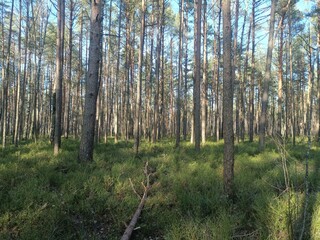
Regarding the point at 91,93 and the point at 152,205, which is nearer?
the point at 152,205

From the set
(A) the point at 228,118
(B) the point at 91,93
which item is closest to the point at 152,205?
(A) the point at 228,118

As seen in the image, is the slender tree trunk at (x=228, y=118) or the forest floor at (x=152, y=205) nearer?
the forest floor at (x=152, y=205)

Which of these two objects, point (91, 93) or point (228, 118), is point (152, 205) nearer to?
point (228, 118)

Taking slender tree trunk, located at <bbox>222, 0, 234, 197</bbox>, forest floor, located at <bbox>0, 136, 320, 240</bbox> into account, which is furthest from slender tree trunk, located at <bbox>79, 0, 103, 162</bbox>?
slender tree trunk, located at <bbox>222, 0, 234, 197</bbox>

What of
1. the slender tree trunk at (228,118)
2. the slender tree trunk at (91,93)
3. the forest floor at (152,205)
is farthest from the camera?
the slender tree trunk at (91,93)

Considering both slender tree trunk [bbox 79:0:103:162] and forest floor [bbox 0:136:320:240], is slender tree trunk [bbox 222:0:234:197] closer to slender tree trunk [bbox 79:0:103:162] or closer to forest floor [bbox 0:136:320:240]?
forest floor [bbox 0:136:320:240]

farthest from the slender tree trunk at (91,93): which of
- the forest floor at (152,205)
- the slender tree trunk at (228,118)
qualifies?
the slender tree trunk at (228,118)

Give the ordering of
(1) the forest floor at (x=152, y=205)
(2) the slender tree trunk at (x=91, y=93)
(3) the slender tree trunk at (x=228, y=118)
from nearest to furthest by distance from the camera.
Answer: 1. (1) the forest floor at (x=152, y=205)
2. (3) the slender tree trunk at (x=228, y=118)
3. (2) the slender tree trunk at (x=91, y=93)

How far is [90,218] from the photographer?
4.48 metres

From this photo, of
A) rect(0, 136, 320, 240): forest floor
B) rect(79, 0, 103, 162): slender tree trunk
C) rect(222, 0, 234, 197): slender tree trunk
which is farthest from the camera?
rect(79, 0, 103, 162): slender tree trunk

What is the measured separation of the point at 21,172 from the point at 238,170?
5672 millimetres

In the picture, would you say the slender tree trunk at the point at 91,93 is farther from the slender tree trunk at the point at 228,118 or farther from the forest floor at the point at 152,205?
the slender tree trunk at the point at 228,118

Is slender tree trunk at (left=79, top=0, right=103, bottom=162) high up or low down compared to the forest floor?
up

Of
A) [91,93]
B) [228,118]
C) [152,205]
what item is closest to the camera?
[152,205]
